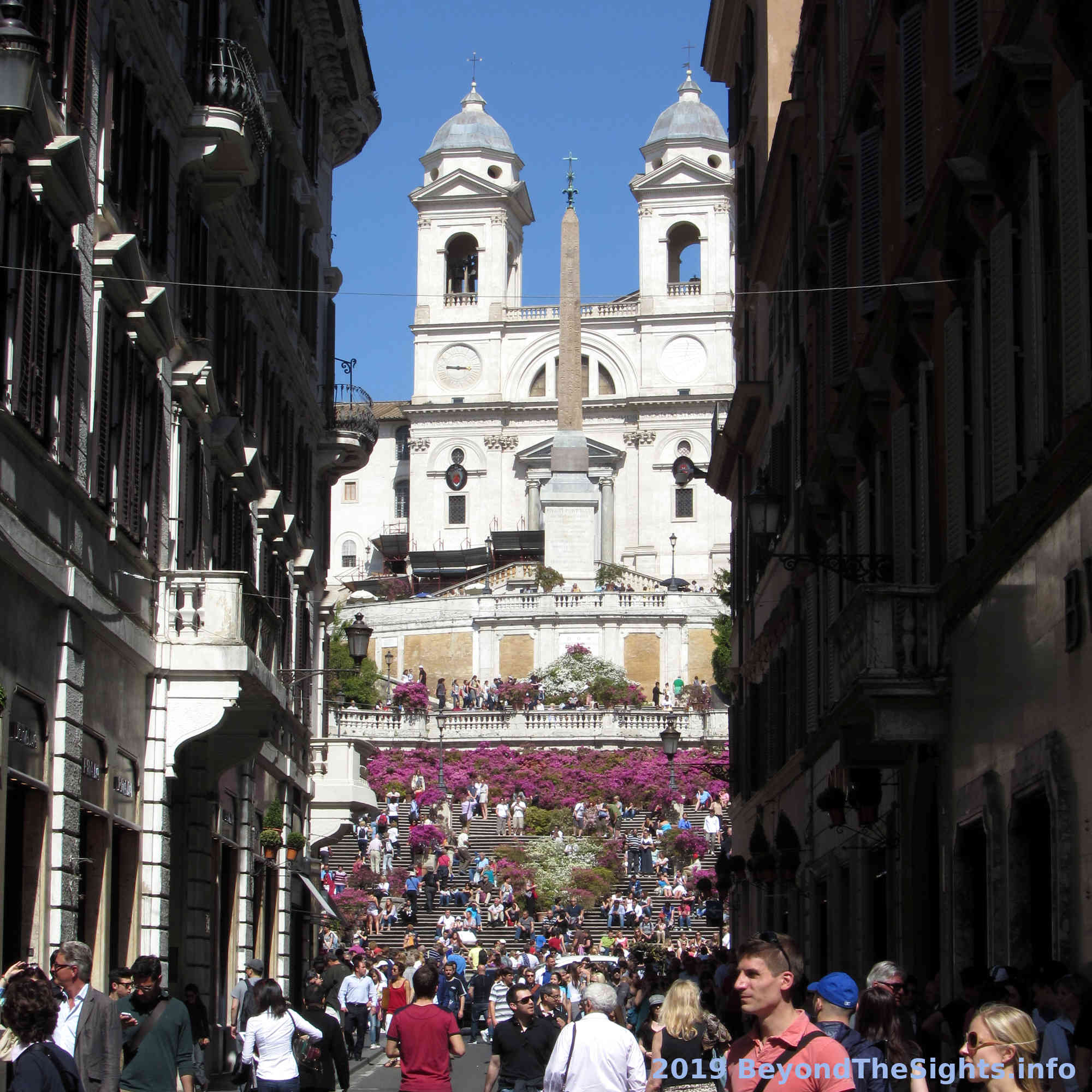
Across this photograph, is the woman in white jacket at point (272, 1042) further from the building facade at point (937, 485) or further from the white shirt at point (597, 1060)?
the building facade at point (937, 485)

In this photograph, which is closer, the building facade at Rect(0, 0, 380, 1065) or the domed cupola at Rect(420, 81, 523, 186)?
the building facade at Rect(0, 0, 380, 1065)

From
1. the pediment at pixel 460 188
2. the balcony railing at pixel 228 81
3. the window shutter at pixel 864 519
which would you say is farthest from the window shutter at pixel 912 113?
the pediment at pixel 460 188

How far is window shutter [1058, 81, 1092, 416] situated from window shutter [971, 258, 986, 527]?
2.91 meters

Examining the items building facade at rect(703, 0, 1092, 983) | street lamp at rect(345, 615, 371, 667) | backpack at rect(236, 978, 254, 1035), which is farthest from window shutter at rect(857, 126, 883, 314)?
street lamp at rect(345, 615, 371, 667)

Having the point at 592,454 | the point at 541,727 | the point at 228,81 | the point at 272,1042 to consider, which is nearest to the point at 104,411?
the point at 228,81

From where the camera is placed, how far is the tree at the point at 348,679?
255ft

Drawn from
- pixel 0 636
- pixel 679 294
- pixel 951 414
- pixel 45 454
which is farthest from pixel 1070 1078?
pixel 679 294

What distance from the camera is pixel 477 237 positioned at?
414 ft

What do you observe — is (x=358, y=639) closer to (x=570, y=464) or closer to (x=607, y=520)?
(x=570, y=464)

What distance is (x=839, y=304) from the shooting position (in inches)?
885

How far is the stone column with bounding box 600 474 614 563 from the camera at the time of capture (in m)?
118

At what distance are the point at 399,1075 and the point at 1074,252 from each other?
16504mm

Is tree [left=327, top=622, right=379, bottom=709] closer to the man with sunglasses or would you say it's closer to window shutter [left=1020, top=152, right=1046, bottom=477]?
the man with sunglasses

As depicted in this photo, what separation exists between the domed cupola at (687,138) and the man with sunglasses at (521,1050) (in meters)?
112
